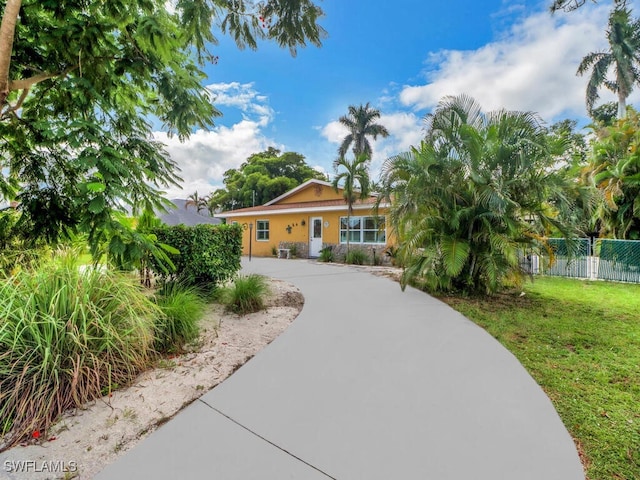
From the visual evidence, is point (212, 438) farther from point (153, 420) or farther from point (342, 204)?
point (342, 204)

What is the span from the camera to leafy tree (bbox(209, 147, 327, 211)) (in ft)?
95.9

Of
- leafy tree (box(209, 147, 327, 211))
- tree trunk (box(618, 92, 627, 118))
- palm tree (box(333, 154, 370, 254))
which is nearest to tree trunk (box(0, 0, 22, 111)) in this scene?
palm tree (box(333, 154, 370, 254))

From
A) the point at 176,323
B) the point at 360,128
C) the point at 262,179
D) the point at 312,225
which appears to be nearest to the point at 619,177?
the point at 312,225

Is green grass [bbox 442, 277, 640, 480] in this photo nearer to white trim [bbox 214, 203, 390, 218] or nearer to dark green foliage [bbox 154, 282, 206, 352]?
dark green foliage [bbox 154, 282, 206, 352]

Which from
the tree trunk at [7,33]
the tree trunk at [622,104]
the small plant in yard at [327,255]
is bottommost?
the small plant in yard at [327,255]

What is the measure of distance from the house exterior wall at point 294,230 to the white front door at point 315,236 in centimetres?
18

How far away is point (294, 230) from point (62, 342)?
14225 millimetres

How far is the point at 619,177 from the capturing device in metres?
10.4

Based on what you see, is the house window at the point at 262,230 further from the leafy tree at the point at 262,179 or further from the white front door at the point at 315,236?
the leafy tree at the point at 262,179

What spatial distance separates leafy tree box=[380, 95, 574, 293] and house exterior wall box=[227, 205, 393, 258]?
649 centimetres

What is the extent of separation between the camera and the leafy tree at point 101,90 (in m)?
3.20

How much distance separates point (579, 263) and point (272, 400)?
12330 millimetres

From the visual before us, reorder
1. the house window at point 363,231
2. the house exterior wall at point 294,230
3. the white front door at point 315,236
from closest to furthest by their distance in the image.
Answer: the house window at point 363,231 < the house exterior wall at point 294,230 < the white front door at point 315,236

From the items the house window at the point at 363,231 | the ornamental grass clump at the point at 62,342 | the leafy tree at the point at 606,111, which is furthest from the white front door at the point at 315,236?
the leafy tree at the point at 606,111
